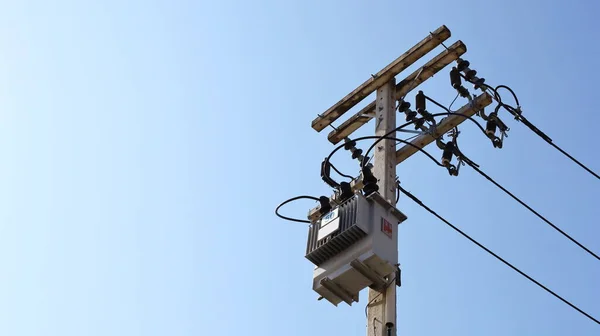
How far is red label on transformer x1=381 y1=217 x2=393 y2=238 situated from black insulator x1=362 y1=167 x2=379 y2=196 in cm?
33

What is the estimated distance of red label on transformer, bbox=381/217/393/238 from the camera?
7348 millimetres

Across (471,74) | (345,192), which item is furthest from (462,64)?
(345,192)

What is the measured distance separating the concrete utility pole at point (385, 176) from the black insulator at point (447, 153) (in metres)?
0.55

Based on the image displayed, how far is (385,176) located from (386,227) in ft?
2.52

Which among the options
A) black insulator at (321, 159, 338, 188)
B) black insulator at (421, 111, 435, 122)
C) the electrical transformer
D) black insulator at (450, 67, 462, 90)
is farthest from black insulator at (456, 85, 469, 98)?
the electrical transformer

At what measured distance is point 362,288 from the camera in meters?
7.27

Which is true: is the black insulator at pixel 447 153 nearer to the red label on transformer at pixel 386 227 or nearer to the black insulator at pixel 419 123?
the black insulator at pixel 419 123

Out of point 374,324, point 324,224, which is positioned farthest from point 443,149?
point 374,324

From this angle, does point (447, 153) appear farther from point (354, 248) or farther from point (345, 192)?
point (354, 248)

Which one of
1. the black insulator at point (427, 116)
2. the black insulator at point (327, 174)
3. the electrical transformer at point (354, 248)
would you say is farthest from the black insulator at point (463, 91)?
the electrical transformer at point (354, 248)

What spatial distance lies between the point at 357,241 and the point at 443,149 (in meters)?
2.00

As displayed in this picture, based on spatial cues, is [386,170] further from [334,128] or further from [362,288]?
[334,128]

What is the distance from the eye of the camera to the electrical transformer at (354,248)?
7184 mm

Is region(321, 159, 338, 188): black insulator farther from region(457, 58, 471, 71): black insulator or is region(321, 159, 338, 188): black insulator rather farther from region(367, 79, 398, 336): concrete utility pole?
region(457, 58, 471, 71): black insulator
